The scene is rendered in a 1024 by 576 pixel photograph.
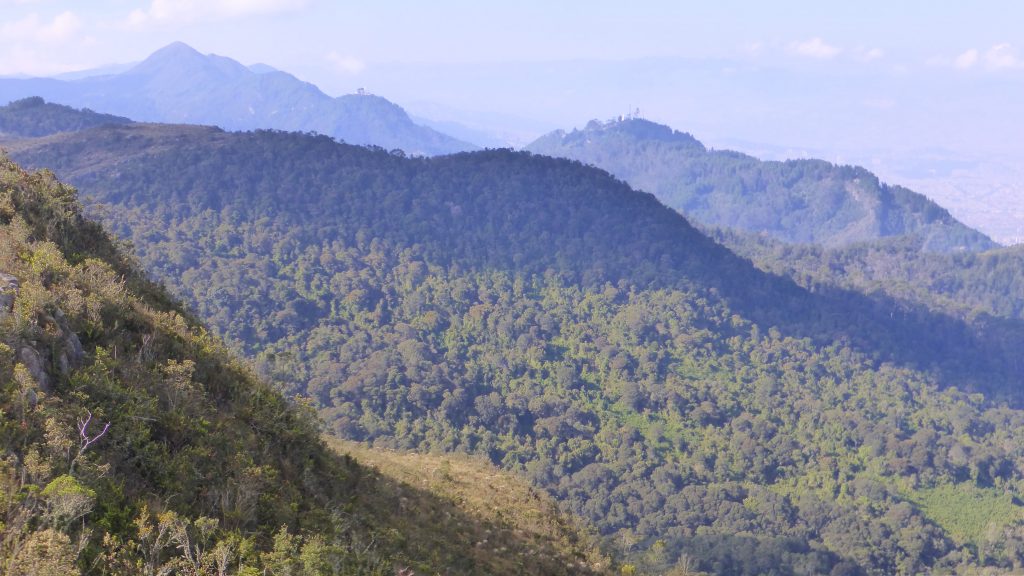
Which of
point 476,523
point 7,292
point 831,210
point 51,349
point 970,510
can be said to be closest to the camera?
point 51,349

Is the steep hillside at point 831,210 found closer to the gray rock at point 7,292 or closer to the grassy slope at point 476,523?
the grassy slope at point 476,523

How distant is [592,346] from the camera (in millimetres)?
61406

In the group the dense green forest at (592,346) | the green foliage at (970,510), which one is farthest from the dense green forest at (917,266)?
the green foliage at (970,510)

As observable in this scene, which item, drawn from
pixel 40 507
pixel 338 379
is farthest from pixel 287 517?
pixel 338 379

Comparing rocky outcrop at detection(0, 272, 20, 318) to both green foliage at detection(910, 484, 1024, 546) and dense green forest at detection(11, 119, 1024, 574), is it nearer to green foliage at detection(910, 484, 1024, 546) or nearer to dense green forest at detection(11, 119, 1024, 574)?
dense green forest at detection(11, 119, 1024, 574)

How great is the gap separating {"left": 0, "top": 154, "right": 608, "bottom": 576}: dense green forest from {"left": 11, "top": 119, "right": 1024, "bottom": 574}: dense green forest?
89.1 ft

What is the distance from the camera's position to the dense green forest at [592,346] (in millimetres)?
46156

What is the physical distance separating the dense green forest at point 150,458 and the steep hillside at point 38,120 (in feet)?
289

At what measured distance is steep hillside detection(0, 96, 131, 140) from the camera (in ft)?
289

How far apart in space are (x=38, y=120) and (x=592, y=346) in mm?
75120

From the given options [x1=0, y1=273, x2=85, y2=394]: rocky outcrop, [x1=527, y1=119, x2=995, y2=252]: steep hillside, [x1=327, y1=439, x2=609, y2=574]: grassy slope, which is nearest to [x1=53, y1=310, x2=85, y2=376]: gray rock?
[x1=0, y1=273, x2=85, y2=394]: rocky outcrop

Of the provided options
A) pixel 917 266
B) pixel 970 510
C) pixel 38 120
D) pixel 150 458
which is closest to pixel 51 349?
pixel 150 458

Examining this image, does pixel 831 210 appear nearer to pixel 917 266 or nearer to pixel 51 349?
pixel 917 266

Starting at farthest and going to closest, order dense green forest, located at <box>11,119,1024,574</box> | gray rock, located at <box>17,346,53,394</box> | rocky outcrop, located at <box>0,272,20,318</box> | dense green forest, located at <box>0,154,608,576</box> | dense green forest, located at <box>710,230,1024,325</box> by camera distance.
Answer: dense green forest, located at <box>710,230,1024,325</box> → dense green forest, located at <box>11,119,1024,574</box> → rocky outcrop, located at <box>0,272,20,318</box> → gray rock, located at <box>17,346,53,394</box> → dense green forest, located at <box>0,154,608,576</box>
